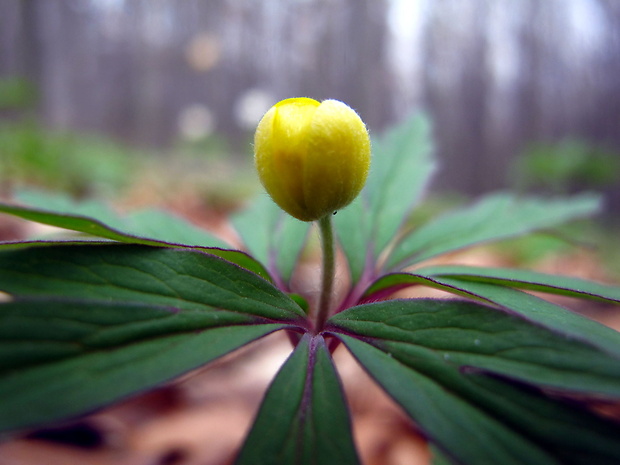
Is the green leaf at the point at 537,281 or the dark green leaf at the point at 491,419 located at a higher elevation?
the green leaf at the point at 537,281

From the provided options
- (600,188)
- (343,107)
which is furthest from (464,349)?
(600,188)

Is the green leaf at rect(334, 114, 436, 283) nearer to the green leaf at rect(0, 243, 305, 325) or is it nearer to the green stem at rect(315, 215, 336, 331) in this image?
the green stem at rect(315, 215, 336, 331)

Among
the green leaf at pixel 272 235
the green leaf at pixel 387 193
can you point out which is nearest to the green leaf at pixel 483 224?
the green leaf at pixel 387 193

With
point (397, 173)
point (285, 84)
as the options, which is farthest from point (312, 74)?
point (397, 173)

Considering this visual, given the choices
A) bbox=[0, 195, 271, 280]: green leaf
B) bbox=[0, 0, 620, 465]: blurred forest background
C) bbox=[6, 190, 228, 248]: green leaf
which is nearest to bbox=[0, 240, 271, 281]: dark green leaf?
bbox=[0, 195, 271, 280]: green leaf

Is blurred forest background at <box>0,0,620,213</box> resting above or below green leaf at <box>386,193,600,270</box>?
above

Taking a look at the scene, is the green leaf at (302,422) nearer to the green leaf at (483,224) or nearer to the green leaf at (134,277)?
the green leaf at (134,277)
